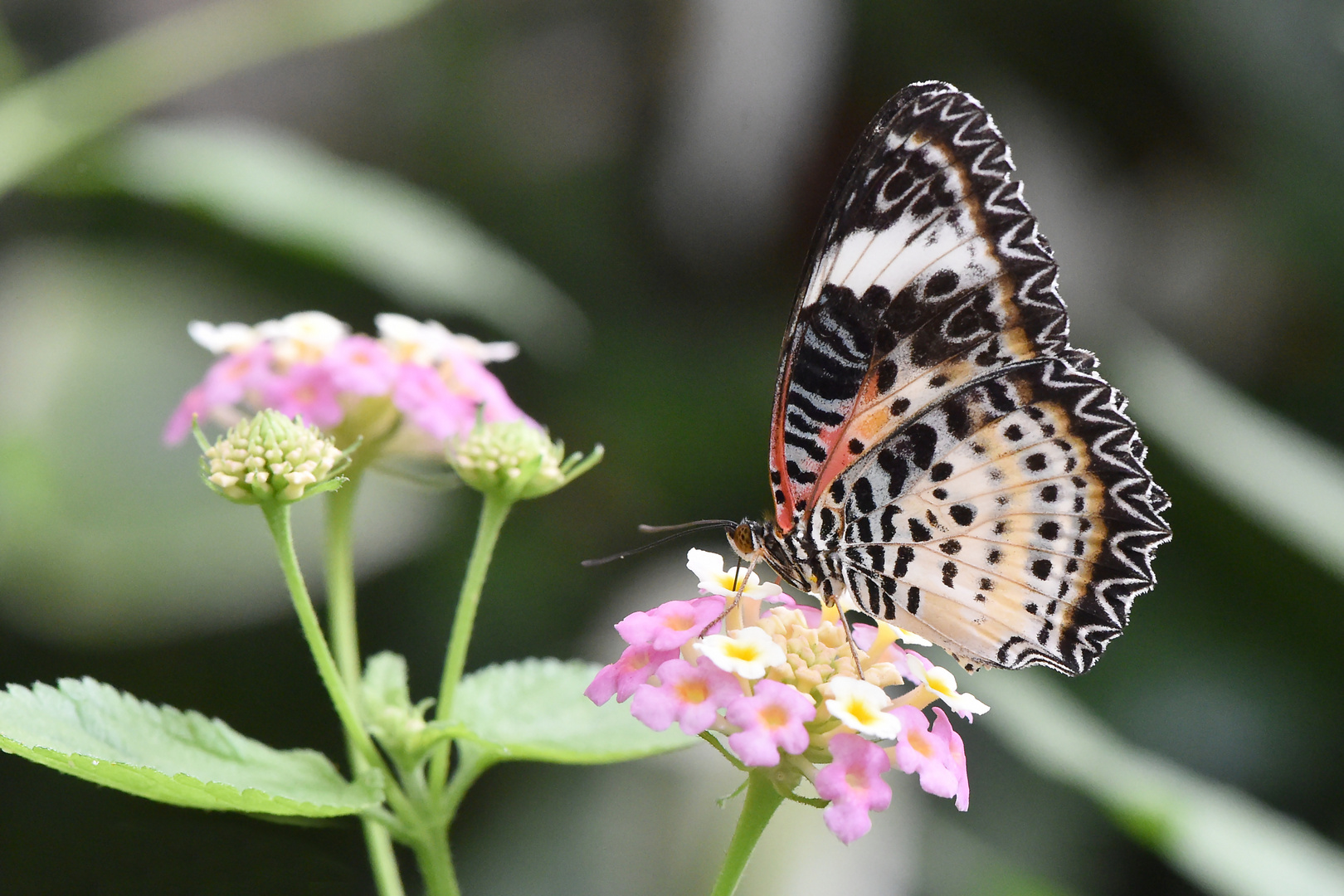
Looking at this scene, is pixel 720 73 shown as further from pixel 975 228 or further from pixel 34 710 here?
pixel 34 710

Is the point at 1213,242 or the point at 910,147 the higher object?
the point at 1213,242

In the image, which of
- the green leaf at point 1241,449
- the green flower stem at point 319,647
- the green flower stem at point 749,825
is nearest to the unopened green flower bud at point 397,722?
the green flower stem at point 319,647

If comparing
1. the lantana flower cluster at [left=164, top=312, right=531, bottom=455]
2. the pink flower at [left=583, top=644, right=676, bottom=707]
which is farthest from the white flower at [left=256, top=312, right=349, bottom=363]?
the pink flower at [left=583, top=644, right=676, bottom=707]

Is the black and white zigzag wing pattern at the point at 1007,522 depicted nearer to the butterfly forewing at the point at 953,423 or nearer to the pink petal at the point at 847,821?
the butterfly forewing at the point at 953,423

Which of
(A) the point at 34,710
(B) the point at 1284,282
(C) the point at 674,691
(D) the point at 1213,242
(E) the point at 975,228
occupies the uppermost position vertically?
(D) the point at 1213,242

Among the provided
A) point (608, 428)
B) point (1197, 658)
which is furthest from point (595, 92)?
point (1197, 658)

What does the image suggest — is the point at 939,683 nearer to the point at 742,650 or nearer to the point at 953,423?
the point at 742,650

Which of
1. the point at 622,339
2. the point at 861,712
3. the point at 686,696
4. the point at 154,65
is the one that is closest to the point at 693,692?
the point at 686,696

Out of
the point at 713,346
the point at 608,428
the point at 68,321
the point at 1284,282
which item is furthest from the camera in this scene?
the point at 1284,282
